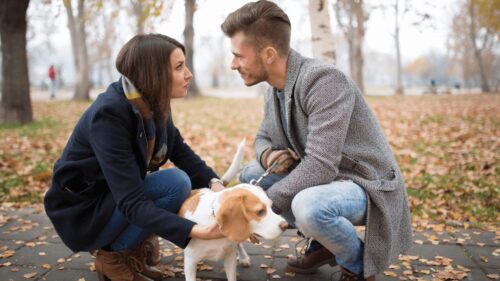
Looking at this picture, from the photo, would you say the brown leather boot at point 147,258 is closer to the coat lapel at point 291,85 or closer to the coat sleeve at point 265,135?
the coat sleeve at point 265,135

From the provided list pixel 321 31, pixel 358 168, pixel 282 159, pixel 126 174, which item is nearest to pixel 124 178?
pixel 126 174

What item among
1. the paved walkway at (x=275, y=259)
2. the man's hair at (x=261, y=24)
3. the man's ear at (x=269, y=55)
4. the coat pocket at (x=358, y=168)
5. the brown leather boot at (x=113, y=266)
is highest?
the man's hair at (x=261, y=24)

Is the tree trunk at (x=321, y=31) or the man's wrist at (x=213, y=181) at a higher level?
the tree trunk at (x=321, y=31)

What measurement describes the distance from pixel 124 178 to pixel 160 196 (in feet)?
1.41

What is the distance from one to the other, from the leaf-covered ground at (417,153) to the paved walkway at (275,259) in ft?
2.18

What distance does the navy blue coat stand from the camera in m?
2.42

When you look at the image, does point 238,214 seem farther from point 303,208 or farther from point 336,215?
point 336,215

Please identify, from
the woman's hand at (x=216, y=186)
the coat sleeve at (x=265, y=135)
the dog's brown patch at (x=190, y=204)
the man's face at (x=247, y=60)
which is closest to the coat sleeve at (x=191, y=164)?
the woman's hand at (x=216, y=186)

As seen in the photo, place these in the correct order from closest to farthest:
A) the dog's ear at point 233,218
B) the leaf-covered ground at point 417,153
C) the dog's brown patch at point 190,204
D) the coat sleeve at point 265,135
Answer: the dog's ear at point 233,218
the dog's brown patch at point 190,204
the coat sleeve at point 265,135
the leaf-covered ground at point 417,153

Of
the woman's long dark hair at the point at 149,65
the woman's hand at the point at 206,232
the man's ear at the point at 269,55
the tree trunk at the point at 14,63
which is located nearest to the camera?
the woman's hand at the point at 206,232

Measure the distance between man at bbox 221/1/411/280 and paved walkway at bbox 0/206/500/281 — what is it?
1.59ft

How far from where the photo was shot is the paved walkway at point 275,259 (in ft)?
10.3

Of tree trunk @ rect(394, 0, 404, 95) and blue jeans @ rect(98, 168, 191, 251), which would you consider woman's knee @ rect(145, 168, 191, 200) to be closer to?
blue jeans @ rect(98, 168, 191, 251)

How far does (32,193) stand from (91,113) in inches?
139
